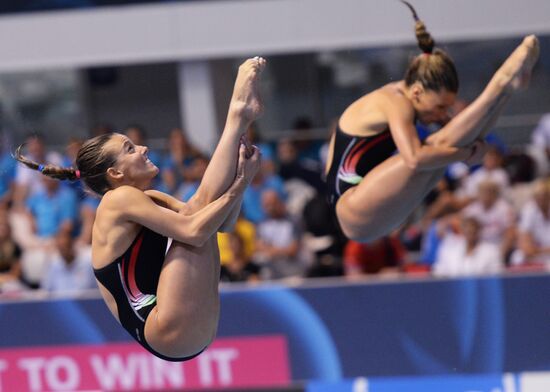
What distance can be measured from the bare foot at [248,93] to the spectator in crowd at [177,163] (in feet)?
14.7

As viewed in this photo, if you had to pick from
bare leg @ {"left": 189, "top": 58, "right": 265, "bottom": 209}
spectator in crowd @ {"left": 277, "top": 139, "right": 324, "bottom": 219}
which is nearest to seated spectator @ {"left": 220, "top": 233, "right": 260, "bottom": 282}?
spectator in crowd @ {"left": 277, "top": 139, "right": 324, "bottom": 219}

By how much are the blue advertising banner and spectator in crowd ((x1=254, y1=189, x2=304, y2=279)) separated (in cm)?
93

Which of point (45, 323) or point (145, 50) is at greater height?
point (145, 50)

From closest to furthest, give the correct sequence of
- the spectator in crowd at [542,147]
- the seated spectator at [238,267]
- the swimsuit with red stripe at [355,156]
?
the swimsuit with red stripe at [355,156]
the seated spectator at [238,267]
the spectator in crowd at [542,147]

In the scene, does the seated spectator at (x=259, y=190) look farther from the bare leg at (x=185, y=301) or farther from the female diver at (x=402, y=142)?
the bare leg at (x=185, y=301)

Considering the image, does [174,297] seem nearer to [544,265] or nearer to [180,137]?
[544,265]

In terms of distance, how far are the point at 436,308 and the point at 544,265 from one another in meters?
1.07

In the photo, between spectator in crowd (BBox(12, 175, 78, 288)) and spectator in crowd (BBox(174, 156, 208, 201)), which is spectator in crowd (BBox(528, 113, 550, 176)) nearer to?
spectator in crowd (BBox(174, 156, 208, 201))

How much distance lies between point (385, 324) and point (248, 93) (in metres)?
3.39

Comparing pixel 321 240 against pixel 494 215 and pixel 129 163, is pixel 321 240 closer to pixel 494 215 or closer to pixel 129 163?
pixel 494 215

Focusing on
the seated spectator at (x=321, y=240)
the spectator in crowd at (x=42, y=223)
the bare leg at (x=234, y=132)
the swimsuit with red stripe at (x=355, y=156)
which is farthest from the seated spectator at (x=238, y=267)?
the bare leg at (x=234, y=132)

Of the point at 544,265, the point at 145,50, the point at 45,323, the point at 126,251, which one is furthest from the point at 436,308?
the point at 145,50

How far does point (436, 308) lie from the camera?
7.41m

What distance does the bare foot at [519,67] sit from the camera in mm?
4906
